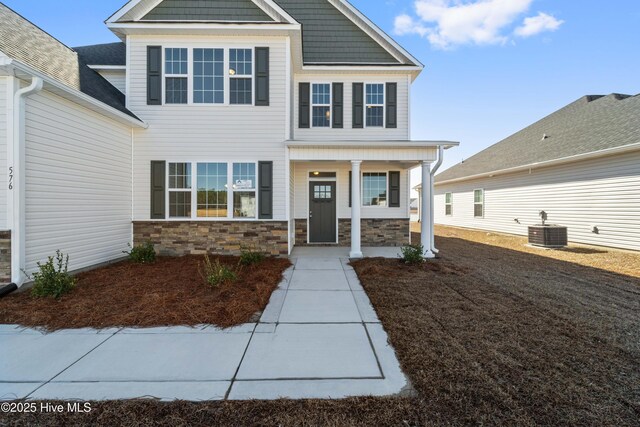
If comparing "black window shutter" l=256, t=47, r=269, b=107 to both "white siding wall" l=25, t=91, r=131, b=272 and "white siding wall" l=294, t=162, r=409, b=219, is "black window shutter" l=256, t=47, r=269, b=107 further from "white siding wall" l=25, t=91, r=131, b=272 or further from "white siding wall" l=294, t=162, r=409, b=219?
"white siding wall" l=25, t=91, r=131, b=272

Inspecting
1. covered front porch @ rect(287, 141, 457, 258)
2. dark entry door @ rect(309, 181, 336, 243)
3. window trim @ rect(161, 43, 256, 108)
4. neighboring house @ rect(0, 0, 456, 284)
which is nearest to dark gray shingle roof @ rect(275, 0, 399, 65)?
neighboring house @ rect(0, 0, 456, 284)

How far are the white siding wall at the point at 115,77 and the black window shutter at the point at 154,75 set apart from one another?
1.81m

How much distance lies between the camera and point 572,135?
11.4 meters

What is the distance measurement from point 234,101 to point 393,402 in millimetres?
7445

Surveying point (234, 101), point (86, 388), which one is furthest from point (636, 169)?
A: point (86, 388)

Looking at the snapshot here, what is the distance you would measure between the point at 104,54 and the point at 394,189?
34.1 ft

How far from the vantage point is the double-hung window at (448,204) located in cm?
1883

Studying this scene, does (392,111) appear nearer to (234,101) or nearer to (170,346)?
(234,101)

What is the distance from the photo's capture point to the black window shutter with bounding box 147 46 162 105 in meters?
7.42

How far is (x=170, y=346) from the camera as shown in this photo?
3.09m

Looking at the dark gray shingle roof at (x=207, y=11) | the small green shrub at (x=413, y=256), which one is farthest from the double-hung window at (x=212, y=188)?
the small green shrub at (x=413, y=256)

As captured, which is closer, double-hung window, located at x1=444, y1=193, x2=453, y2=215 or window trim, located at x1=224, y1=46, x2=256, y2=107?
window trim, located at x1=224, y1=46, x2=256, y2=107

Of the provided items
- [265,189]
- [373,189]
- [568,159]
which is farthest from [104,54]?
[568,159]

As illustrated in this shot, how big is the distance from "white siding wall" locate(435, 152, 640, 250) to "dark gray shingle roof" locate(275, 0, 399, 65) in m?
7.50
